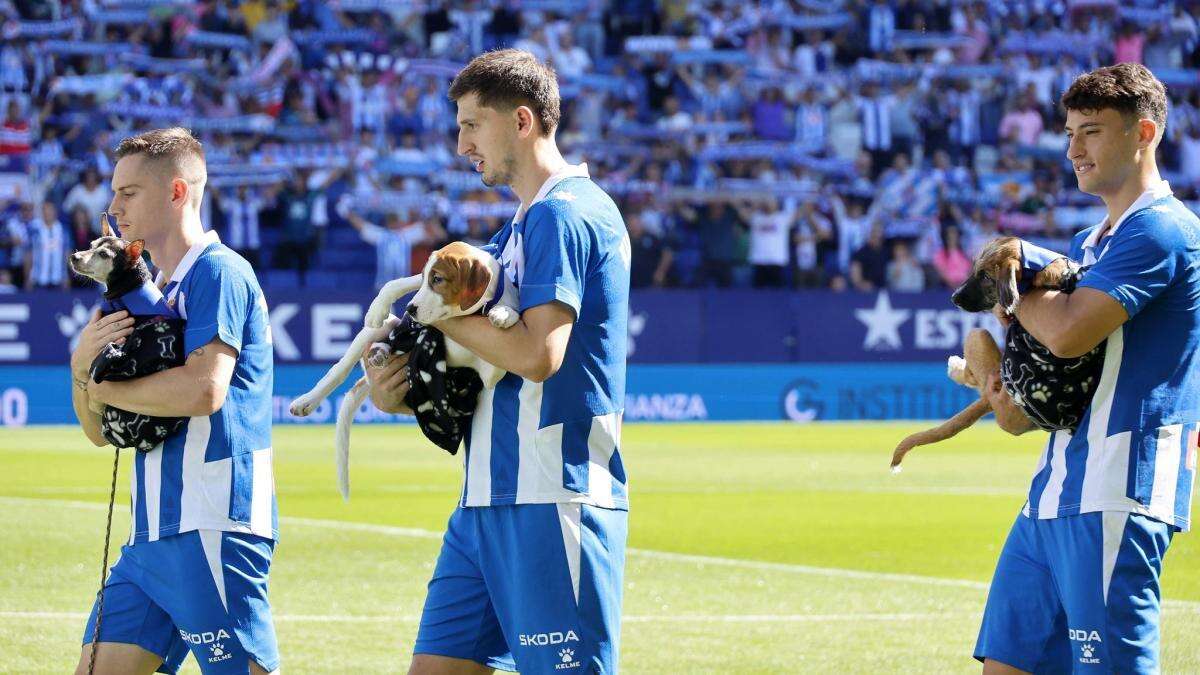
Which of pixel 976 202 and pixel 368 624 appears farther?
pixel 976 202

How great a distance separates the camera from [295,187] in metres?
24.2

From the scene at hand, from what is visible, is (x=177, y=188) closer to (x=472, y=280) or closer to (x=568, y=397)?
(x=472, y=280)

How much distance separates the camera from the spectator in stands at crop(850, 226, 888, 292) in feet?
80.8

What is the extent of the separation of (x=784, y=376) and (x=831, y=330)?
100cm

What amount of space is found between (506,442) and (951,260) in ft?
71.5

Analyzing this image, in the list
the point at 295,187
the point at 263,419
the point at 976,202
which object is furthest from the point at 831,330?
the point at 263,419

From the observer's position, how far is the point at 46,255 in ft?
73.3

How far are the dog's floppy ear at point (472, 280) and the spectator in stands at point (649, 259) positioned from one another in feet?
64.6

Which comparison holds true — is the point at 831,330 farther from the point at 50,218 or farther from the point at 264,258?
the point at 50,218

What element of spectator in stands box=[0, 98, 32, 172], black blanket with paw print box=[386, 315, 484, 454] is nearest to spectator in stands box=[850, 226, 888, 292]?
spectator in stands box=[0, 98, 32, 172]

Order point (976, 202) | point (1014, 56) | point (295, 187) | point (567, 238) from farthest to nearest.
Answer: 1. point (1014, 56)
2. point (976, 202)
3. point (295, 187)
4. point (567, 238)

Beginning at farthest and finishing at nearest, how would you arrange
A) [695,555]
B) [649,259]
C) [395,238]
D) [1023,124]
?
[1023,124] → [649,259] → [395,238] → [695,555]

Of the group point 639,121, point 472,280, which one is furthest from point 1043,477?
point 639,121

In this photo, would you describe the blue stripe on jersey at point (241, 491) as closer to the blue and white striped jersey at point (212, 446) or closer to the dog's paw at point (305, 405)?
the blue and white striped jersey at point (212, 446)
